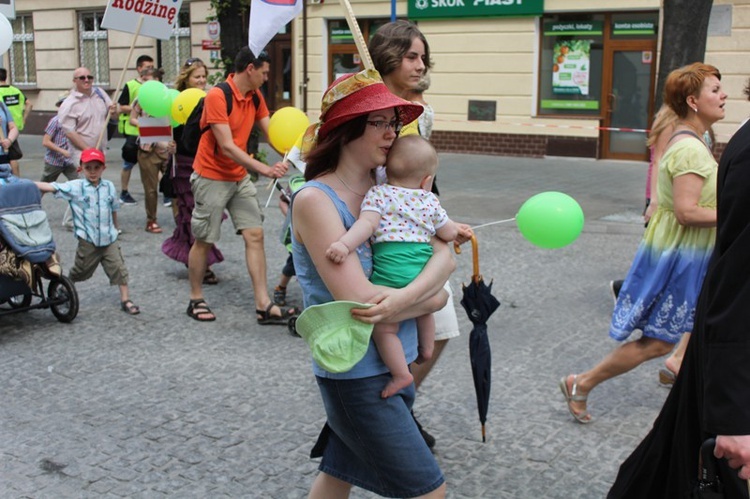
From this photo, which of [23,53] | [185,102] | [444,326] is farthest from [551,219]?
[23,53]

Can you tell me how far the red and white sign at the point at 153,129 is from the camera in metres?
9.70

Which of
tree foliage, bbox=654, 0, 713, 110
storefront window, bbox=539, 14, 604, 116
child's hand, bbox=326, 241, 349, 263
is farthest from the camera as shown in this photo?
storefront window, bbox=539, 14, 604, 116

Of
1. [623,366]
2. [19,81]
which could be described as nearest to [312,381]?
[623,366]

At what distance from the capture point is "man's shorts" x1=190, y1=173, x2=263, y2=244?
6.36 m

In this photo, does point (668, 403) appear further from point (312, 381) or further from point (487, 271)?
point (487, 271)

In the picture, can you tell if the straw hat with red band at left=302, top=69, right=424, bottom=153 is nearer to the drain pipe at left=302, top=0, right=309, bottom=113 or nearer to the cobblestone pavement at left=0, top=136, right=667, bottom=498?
the cobblestone pavement at left=0, top=136, right=667, bottom=498

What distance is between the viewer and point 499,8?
17422mm

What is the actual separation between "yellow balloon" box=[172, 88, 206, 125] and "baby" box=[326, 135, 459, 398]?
17.5 ft

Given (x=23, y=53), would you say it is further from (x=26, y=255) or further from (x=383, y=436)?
(x=383, y=436)

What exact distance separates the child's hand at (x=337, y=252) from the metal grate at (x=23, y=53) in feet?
80.4

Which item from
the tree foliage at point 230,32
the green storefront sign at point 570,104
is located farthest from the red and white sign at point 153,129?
the green storefront sign at point 570,104

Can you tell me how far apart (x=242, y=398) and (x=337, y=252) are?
2.52 m

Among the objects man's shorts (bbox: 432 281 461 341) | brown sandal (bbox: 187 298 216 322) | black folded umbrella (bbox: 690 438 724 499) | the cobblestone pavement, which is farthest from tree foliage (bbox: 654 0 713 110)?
black folded umbrella (bbox: 690 438 724 499)

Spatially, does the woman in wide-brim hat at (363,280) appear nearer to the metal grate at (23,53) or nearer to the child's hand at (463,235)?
the child's hand at (463,235)
